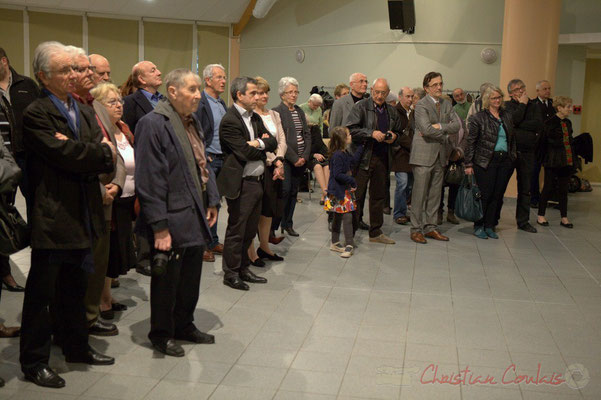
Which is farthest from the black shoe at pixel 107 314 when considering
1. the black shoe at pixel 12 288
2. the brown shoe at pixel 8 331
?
the black shoe at pixel 12 288

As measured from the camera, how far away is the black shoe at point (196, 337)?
390cm

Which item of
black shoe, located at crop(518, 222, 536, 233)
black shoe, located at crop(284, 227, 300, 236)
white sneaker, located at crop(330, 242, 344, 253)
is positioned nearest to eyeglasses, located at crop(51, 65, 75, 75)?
white sneaker, located at crop(330, 242, 344, 253)

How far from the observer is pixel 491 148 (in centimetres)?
701

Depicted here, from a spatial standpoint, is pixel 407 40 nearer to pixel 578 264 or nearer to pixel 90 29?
pixel 90 29

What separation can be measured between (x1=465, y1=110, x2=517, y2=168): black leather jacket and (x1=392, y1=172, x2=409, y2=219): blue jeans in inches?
38.0

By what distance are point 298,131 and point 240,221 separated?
68.8 inches

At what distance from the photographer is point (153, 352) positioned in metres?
3.76

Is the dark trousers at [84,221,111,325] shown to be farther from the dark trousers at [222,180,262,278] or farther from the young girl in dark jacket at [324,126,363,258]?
the young girl in dark jacket at [324,126,363,258]

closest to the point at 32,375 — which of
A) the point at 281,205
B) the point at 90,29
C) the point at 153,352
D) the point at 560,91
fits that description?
the point at 153,352

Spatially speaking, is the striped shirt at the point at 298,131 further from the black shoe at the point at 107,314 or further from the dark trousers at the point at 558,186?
the dark trousers at the point at 558,186

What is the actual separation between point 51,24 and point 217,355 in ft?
37.1

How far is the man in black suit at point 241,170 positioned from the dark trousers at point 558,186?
4.31 meters

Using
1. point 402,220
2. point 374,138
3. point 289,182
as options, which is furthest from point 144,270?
point 402,220

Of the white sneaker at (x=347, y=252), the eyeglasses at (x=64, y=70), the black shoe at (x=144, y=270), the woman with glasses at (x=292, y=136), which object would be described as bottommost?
the black shoe at (x=144, y=270)
